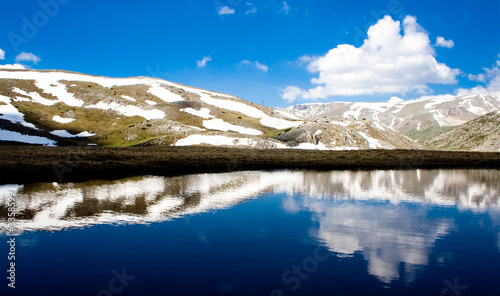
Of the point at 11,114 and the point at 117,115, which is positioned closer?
the point at 11,114

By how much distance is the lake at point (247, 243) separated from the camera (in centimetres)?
1291

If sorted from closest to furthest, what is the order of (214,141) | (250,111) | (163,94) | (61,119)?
1. (214,141)
2. (61,119)
3. (250,111)
4. (163,94)

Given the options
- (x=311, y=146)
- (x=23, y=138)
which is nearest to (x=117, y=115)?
(x=23, y=138)

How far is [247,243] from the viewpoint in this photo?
1770 cm

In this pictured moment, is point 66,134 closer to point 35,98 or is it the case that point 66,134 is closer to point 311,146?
point 35,98

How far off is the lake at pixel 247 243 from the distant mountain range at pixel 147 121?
75673 millimetres

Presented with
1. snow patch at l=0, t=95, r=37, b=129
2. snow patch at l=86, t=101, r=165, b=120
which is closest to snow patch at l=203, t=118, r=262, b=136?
snow patch at l=86, t=101, r=165, b=120

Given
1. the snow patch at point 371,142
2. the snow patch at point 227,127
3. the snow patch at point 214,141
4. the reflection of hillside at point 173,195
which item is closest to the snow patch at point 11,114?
the snow patch at point 214,141

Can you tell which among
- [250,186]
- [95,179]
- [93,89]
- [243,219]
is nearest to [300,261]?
[243,219]

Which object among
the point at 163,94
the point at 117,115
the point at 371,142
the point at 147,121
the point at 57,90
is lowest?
the point at 371,142

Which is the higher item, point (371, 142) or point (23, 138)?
point (371, 142)

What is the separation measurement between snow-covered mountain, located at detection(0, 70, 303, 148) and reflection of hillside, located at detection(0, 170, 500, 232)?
64607 mm

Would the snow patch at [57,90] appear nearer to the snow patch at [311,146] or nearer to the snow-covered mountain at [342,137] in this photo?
the snow-covered mountain at [342,137]

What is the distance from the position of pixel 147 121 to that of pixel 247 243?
11132 cm
